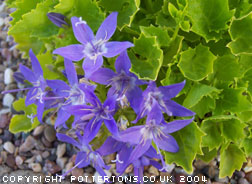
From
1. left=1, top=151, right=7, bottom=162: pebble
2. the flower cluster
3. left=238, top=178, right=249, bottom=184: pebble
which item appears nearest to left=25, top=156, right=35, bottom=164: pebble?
left=1, top=151, right=7, bottom=162: pebble

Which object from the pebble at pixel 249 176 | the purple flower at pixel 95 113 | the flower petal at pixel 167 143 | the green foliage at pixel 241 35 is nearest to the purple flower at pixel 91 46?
the purple flower at pixel 95 113

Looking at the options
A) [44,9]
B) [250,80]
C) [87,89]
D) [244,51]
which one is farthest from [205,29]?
[44,9]

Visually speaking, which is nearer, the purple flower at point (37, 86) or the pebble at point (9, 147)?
the purple flower at point (37, 86)

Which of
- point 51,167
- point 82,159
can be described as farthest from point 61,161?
point 82,159

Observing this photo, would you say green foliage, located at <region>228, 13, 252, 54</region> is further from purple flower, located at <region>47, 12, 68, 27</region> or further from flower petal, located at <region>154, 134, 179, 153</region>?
purple flower, located at <region>47, 12, 68, 27</region>

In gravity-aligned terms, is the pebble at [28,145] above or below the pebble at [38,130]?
below

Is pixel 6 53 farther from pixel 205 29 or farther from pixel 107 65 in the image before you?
pixel 205 29

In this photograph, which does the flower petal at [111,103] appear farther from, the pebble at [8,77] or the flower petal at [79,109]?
the pebble at [8,77]

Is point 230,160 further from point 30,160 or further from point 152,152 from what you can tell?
point 30,160
